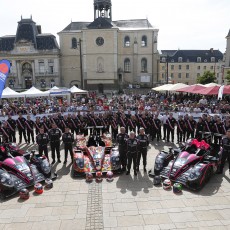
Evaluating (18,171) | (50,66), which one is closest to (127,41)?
(50,66)

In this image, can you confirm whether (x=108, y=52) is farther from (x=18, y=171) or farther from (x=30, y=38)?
(x=18, y=171)

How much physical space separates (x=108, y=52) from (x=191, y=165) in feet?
129

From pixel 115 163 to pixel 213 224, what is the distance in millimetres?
4130

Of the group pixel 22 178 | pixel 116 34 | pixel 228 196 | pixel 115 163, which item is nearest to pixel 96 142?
pixel 115 163

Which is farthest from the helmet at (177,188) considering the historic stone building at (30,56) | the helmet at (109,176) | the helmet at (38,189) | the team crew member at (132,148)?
the historic stone building at (30,56)

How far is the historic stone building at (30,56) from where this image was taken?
46.2 meters

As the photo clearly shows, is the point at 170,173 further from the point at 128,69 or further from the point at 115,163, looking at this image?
the point at 128,69

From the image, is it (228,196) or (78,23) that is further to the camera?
(78,23)

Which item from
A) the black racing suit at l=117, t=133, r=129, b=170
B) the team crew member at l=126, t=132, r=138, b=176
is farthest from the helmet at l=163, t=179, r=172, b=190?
the black racing suit at l=117, t=133, r=129, b=170

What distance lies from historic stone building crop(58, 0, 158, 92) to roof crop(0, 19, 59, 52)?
91.9 inches

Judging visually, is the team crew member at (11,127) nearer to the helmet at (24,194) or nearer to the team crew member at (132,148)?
the helmet at (24,194)

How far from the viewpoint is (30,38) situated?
1832 inches

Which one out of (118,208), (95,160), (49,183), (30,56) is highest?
(30,56)

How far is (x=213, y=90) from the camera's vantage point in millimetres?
18781
